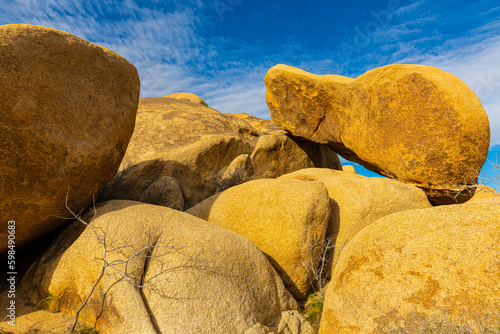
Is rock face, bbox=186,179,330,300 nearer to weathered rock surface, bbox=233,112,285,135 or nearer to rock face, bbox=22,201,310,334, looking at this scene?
rock face, bbox=22,201,310,334

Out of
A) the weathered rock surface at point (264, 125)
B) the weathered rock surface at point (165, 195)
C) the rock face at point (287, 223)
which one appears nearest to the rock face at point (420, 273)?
the rock face at point (287, 223)

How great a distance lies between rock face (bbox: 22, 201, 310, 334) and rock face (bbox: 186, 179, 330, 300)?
53cm

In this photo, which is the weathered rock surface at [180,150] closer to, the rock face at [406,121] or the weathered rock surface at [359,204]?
the rock face at [406,121]

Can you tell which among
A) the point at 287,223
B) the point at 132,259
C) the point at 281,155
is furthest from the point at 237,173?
the point at 132,259

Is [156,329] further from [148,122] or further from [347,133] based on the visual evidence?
[148,122]

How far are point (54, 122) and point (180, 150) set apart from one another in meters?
4.11

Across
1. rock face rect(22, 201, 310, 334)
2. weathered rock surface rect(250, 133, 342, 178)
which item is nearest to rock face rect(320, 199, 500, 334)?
rock face rect(22, 201, 310, 334)

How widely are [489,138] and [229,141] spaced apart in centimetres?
607

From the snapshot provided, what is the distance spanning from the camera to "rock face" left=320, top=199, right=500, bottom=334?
117 inches

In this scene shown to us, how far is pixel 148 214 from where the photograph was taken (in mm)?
4723

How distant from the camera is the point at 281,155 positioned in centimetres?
1008

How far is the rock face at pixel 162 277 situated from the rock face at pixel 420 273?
1.08 meters

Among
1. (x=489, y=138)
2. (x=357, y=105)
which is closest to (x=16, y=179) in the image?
(x=357, y=105)

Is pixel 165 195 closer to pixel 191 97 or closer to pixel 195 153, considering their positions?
pixel 195 153
